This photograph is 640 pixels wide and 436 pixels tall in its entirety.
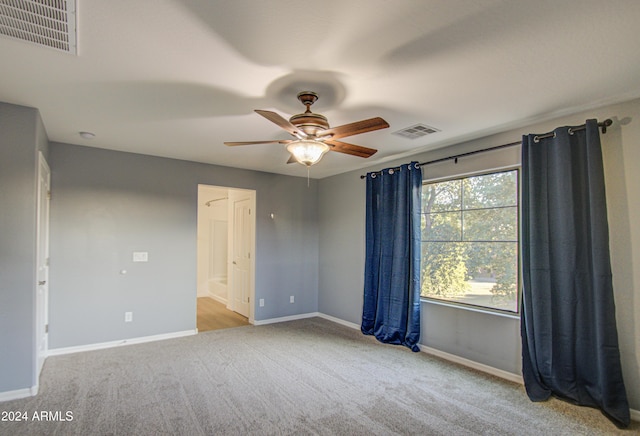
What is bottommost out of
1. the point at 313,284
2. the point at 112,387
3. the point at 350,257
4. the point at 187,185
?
the point at 112,387

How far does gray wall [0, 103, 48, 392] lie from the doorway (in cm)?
232

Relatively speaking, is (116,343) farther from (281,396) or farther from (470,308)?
(470,308)

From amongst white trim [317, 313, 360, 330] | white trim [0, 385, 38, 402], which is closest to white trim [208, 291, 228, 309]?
white trim [317, 313, 360, 330]

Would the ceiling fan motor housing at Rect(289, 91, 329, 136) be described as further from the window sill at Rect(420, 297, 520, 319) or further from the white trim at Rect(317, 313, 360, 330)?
the white trim at Rect(317, 313, 360, 330)

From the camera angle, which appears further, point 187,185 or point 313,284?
point 313,284

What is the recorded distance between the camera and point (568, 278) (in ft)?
9.63

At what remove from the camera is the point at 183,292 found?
488cm

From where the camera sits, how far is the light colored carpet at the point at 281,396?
8.38 ft

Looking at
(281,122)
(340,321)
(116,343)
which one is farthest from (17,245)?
(340,321)

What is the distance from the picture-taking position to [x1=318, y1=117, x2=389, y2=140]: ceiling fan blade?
2.39 meters

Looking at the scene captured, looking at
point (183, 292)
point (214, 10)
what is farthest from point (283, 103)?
point (183, 292)

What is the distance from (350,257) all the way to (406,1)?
420cm

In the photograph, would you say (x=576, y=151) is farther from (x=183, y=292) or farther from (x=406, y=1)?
(x=183, y=292)

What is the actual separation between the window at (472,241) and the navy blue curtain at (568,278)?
31cm
